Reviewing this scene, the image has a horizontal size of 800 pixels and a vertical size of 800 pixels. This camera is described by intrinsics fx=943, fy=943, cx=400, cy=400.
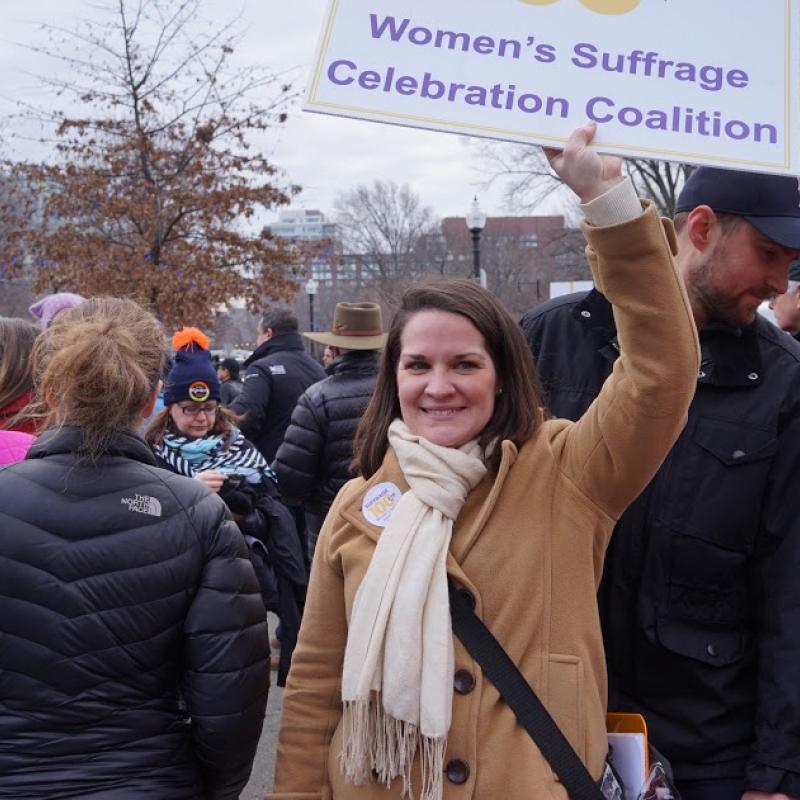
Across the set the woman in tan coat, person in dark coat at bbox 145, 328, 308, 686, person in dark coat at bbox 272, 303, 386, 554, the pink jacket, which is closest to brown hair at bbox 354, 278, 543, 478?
the woman in tan coat

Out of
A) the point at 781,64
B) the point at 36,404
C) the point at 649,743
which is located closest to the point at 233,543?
the point at 36,404

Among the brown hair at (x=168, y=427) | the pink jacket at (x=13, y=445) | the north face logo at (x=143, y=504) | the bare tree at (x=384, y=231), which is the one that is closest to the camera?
the north face logo at (x=143, y=504)

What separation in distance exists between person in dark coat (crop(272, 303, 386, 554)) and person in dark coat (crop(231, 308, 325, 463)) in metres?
1.49

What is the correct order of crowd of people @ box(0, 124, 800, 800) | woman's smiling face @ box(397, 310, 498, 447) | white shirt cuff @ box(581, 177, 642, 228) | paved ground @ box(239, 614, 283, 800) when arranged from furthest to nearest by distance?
paved ground @ box(239, 614, 283, 800) → woman's smiling face @ box(397, 310, 498, 447) → crowd of people @ box(0, 124, 800, 800) → white shirt cuff @ box(581, 177, 642, 228)

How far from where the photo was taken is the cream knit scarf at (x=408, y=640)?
74.6 inches

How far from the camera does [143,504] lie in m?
2.27

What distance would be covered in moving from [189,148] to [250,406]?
5.89 metres

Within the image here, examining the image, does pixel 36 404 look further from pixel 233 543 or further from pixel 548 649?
pixel 548 649

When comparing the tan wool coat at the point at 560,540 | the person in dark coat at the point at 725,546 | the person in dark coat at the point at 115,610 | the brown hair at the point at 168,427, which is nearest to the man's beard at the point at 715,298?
the person in dark coat at the point at 725,546

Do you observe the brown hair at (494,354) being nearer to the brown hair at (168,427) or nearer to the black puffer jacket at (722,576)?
the black puffer jacket at (722,576)

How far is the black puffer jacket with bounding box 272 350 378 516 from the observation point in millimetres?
5188

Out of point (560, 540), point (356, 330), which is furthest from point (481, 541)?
point (356, 330)

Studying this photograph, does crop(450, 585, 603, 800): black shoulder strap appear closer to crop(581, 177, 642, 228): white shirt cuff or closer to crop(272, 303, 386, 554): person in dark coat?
crop(581, 177, 642, 228): white shirt cuff

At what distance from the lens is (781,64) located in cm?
190
